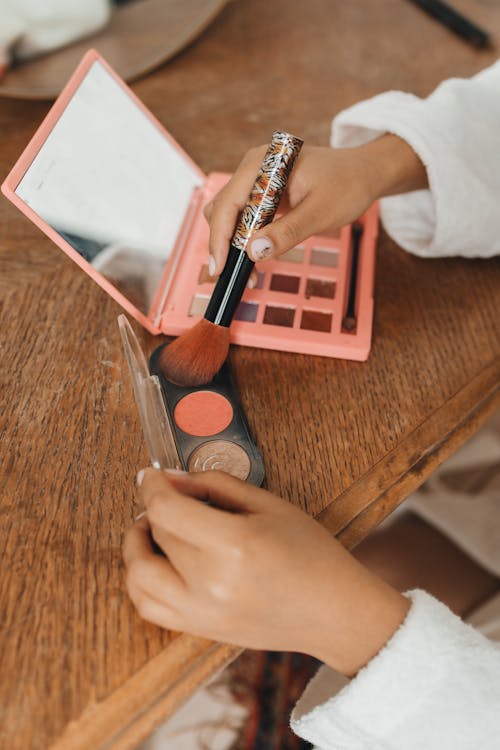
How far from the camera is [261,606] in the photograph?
332 millimetres

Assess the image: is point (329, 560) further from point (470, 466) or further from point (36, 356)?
point (470, 466)

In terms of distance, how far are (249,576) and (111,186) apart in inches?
12.5

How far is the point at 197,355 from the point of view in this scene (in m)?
0.43

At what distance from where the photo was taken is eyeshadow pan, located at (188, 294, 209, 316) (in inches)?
18.8

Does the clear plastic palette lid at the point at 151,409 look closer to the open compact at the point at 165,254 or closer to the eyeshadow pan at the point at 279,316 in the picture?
the open compact at the point at 165,254

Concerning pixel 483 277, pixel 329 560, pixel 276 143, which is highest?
pixel 276 143

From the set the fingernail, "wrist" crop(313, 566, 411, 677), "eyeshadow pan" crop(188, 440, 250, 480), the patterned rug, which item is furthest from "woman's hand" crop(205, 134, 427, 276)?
the patterned rug

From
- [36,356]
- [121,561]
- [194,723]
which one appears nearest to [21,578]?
[121,561]

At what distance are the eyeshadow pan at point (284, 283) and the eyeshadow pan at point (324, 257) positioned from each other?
27mm

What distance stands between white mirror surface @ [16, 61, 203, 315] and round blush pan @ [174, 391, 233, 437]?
9 centimetres

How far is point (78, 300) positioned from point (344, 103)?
14.9 inches

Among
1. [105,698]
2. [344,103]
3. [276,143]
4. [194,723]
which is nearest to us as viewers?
[105,698]

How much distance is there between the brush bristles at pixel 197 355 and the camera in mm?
431

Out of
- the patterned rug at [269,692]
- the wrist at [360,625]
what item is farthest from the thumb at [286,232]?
the patterned rug at [269,692]
